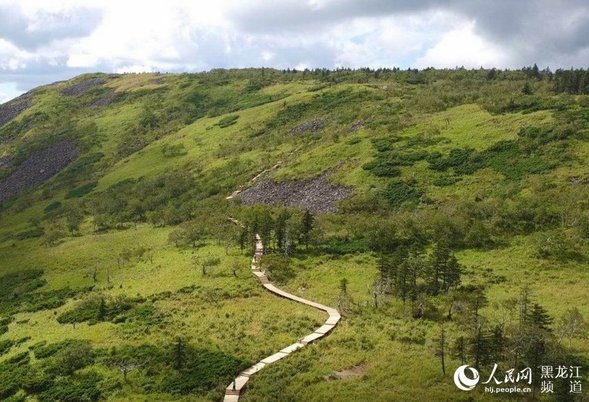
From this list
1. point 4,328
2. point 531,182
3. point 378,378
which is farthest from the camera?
point 531,182

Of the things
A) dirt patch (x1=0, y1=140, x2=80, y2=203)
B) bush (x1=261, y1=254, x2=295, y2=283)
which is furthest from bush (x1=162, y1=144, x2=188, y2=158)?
bush (x1=261, y1=254, x2=295, y2=283)

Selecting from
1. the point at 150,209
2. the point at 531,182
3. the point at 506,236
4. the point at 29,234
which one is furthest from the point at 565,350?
the point at 29,234

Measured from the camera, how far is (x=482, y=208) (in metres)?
63.5

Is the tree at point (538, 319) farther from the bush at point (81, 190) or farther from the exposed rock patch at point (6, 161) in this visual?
the exposed rock patch at point (6, 161)

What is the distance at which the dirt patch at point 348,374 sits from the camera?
3381 cm

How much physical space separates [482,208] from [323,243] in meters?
19.4

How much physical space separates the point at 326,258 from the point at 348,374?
83.5 ft

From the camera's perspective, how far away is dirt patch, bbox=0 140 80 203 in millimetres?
154625

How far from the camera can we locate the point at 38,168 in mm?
162750

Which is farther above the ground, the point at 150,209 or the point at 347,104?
the point at 347,104

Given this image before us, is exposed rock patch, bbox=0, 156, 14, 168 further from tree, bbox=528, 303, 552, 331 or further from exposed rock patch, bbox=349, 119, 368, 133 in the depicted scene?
tree, bbox=528, 303, 552, 331

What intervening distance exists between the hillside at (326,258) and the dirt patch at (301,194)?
1.15 feet

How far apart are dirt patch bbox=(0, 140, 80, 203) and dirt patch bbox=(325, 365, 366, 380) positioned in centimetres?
14225

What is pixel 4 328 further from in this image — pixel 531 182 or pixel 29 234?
pixel 531 182
